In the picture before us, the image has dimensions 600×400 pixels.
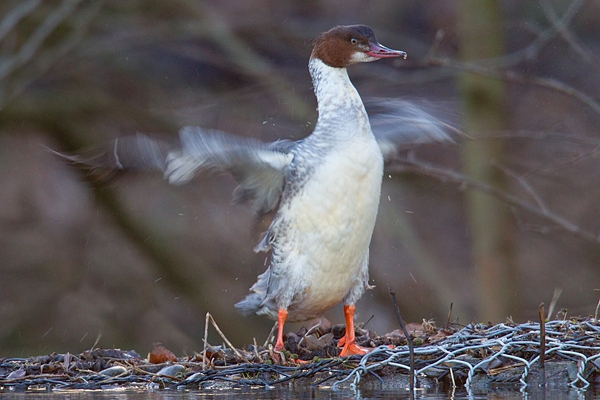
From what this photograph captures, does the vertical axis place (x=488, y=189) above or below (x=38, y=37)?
below

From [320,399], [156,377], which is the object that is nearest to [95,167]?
[156,377]

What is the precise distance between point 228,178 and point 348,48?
439cm

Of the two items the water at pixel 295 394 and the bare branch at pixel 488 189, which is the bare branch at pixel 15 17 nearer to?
the bare branch at pixel 488 189

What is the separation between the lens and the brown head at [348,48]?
17.9 feet

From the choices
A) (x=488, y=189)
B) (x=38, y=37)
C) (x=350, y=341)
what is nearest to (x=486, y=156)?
(x=488, y=189)

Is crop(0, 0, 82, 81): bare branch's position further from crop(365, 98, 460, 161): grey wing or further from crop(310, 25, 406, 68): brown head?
crop(365, 98, 460, 161): grey wing

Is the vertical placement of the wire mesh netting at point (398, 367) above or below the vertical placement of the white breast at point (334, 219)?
below

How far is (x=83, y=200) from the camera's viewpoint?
903 centimetres

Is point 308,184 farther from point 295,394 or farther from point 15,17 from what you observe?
point 15,17

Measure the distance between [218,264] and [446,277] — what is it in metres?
2.34

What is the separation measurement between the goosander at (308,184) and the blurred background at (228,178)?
1768mm

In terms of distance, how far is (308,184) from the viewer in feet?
16.4

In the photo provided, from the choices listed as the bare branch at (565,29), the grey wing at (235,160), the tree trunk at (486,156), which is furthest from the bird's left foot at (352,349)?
the bare branch at (565,29)

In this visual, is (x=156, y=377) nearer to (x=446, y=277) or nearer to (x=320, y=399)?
(x=320, y=399)
